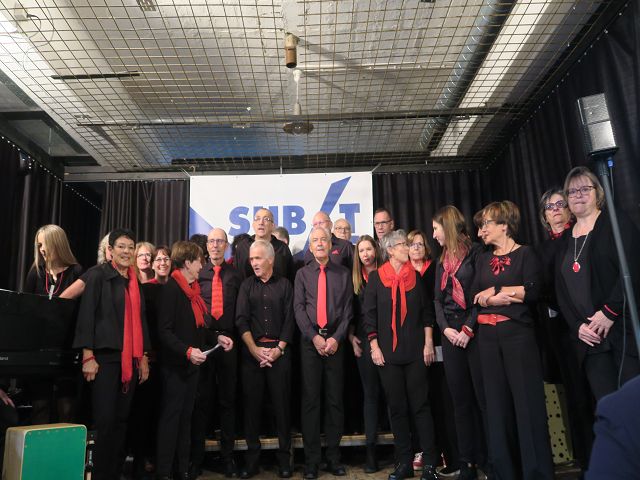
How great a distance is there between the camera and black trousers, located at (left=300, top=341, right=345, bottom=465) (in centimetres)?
319

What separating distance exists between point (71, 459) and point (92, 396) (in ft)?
1.17

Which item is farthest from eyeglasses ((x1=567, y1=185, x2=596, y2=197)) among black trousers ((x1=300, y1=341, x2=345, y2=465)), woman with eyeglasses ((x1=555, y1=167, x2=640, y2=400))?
black trousers ((x1=300, y1=341, x2=345, y2=465))

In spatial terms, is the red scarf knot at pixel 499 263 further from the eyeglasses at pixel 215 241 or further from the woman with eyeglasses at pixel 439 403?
the eyeglasses at pixel 215 241

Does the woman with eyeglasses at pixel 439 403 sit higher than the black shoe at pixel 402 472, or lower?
higher

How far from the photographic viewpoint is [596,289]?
2328 mm

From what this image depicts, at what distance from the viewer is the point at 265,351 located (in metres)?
3.26

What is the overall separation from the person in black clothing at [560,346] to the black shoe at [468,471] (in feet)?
1.87

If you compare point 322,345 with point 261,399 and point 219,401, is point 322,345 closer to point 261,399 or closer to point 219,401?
point 261,399

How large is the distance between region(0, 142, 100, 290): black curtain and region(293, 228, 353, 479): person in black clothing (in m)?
2.82

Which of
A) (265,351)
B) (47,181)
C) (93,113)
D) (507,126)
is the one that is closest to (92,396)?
(265,351)

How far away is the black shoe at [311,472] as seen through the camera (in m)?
3.05

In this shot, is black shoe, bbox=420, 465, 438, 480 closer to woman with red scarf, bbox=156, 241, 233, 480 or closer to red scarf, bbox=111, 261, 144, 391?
woman with red scarf, bbox=156, 241, 233, 480

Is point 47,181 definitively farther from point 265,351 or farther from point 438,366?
point 438,366

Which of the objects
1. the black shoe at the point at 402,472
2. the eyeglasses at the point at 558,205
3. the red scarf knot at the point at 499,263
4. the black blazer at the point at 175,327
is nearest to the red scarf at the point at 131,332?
the black blazer at the point at 175,327
